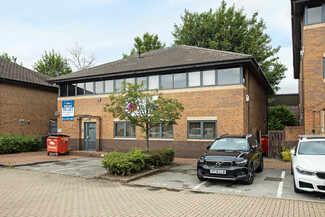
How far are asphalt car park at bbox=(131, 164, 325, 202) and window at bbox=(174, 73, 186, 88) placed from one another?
6107mm

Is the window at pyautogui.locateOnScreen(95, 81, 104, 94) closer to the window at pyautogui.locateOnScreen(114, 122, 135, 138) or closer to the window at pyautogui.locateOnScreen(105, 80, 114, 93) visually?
the window at pyautogui.locateOnScreen(105, 80, 114, 93)

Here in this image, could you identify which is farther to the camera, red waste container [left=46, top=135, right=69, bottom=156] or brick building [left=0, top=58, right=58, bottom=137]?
brick building [left=0, top=58, right=58, bottom=137]

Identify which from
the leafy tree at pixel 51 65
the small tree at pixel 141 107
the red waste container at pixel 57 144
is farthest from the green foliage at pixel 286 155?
the leafy tree at pixel 51 65

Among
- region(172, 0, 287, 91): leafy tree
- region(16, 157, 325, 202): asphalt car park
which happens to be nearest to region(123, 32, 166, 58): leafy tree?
region(172, 0, 287, 91): leafy tree

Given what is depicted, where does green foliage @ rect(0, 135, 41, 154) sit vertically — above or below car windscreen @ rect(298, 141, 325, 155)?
below

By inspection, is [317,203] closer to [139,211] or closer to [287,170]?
[139,211]

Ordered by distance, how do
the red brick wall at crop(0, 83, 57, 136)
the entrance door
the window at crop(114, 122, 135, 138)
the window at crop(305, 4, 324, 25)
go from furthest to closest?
the red brick wall at crop(0, 83, 57, 136) → the entrance door → the window at crop(114, 122, 135, 138) → the window at crop(305, 4, 324, 25)

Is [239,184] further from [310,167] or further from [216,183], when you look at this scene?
[310,167]

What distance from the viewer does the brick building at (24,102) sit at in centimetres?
1998

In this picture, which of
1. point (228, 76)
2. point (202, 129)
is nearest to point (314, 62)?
point (228, 76)

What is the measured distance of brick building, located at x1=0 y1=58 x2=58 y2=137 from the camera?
20.0 m

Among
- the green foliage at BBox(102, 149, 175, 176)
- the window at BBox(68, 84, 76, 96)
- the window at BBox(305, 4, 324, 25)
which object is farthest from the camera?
the window at BBox(68, 84, 76, 96)

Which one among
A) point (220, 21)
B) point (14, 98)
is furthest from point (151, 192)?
point (220, 21)

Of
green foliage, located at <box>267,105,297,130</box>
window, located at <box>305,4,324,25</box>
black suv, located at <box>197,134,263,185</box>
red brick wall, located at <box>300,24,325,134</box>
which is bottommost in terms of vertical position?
black suv, located at <box>197,134,263,185</box>
